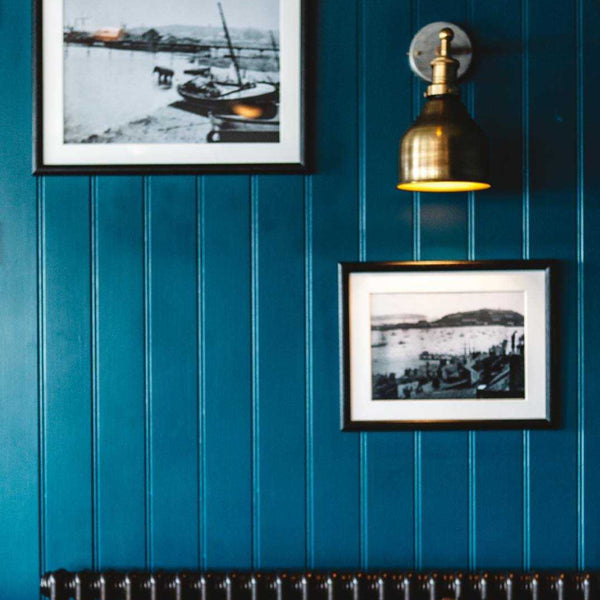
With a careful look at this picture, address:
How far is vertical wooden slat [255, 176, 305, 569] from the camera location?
2143 mm

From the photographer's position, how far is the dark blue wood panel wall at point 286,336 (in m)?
2.14

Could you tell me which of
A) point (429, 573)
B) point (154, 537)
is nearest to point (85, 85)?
point (154, 537)

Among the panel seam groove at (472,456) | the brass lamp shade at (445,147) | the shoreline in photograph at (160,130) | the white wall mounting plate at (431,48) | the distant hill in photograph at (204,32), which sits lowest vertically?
the panel seam groove at (472,456)

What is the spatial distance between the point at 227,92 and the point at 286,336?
2.46ft

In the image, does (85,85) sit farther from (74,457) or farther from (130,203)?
(74,457)

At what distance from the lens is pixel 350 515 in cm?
214

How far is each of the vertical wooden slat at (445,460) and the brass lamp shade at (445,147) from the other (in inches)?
11.7

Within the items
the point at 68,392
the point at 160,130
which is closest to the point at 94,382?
the point at 68,392

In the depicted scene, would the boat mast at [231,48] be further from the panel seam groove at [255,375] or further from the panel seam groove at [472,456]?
the panel seam groove at [472,456]

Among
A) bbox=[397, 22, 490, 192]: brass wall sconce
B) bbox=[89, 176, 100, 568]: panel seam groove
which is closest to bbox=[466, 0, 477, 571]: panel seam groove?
bbox=[397, 22, 490, 192]: brass wall sconce

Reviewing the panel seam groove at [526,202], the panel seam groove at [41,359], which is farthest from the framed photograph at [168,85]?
the panel seam groove at [526,202]

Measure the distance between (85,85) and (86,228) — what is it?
42cm

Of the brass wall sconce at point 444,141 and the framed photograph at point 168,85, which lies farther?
the framed photograph at point 168,85

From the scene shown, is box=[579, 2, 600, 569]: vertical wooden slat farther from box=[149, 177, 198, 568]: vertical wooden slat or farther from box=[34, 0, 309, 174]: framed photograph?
box=[149, 177, 198, 568]: vertical wooden slat
